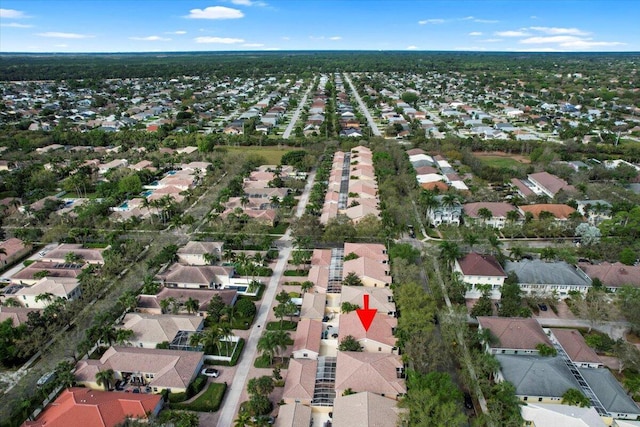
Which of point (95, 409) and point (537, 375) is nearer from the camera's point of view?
point (95, 409)

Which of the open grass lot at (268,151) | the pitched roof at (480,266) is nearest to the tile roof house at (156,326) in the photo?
the pitched roof at (480,266)

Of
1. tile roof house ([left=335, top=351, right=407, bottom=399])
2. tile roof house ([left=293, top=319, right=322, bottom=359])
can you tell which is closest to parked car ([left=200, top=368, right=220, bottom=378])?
tile roof house ([left=293, top=319, right=322, bottom=359])

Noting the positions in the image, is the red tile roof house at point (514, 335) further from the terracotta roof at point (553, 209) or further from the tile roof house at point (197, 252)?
the tile roof house at point (197, 252)

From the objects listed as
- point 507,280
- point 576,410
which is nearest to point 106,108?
point 507,280

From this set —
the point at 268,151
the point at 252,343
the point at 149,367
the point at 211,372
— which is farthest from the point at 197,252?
the point at 268,151

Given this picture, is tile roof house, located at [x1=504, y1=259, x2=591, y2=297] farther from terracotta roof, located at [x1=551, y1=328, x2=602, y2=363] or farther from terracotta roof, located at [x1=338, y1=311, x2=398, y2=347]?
terracotta roof, located at [x1=338, y1=311, x2=398, y2=347]

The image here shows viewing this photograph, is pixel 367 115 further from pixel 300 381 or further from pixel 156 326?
pixel 300 381
